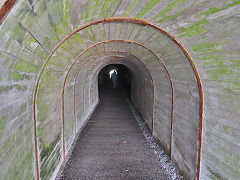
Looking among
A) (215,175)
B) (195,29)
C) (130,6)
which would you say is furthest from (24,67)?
(215,175)

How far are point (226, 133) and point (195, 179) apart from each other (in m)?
1.54

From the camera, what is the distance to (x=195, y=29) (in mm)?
2730

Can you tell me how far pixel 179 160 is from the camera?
4.52 m

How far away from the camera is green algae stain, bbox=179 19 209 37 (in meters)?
2.54

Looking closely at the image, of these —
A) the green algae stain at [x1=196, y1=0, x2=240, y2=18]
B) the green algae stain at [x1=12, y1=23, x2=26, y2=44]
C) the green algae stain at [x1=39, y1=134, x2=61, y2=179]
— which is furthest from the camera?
the green algae stain at [x1=39, y1=134, x2=61, y2=179]

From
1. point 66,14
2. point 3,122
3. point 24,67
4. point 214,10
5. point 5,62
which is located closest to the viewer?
point 5,62

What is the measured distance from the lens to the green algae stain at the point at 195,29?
254 cm

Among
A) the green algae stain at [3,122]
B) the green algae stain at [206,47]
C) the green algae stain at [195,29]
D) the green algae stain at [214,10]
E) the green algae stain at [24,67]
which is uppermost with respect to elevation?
the green algae stain at [214,10]

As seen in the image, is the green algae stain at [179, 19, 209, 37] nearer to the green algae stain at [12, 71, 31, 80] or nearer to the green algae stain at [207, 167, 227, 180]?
the green algae stain at [207, 167, 227, 180]

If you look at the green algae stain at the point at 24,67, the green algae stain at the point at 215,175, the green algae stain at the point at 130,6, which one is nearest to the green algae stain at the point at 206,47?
the green algae stain at the point at 130,6

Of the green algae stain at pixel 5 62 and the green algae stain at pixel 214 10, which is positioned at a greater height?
the green algae stain at pixel 214 10


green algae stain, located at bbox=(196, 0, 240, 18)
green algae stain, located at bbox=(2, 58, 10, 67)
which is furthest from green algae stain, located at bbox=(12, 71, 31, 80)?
green algae stain, located at bbox=(196, 0, 240, 18)

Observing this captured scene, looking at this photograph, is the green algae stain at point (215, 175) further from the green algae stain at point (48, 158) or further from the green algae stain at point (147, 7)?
the green algae stain at point (48, 158)

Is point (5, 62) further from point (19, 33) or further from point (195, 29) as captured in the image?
point (195, 29)
